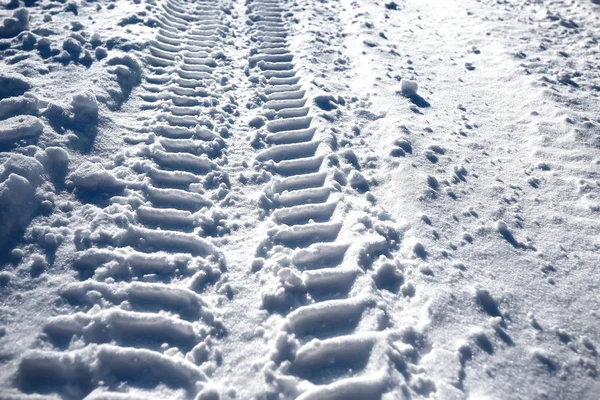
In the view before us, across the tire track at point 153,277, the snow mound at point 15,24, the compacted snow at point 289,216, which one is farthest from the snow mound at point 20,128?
the snow mound at point 15,24

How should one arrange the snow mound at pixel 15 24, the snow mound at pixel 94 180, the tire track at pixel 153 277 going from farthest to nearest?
the snow mound at pixel 15 24 → the snow mound at pixel 94 180 → the tire track at pixel 153 277

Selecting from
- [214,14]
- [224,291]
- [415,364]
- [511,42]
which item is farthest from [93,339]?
[511,42]

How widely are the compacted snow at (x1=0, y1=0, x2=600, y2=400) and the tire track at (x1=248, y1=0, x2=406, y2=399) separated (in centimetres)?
1

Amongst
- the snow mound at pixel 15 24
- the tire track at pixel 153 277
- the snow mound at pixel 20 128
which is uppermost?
the snow mound at pixel 15 24

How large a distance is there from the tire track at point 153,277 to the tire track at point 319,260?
0.30 m

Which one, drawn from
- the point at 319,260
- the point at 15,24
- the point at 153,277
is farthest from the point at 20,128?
the point at 319,260

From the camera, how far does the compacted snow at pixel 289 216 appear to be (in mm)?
1723

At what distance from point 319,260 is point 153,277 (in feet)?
2.71

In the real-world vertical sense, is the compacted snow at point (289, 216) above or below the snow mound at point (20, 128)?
below

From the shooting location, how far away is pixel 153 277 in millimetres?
2064

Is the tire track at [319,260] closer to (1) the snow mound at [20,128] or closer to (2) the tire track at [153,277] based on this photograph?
(2) the tire track at [153,277]

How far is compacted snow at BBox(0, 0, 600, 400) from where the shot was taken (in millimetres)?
1723

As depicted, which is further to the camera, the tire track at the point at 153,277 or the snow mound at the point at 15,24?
the snow mound at the point at 15,24

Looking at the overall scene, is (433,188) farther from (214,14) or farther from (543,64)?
(214,14)
